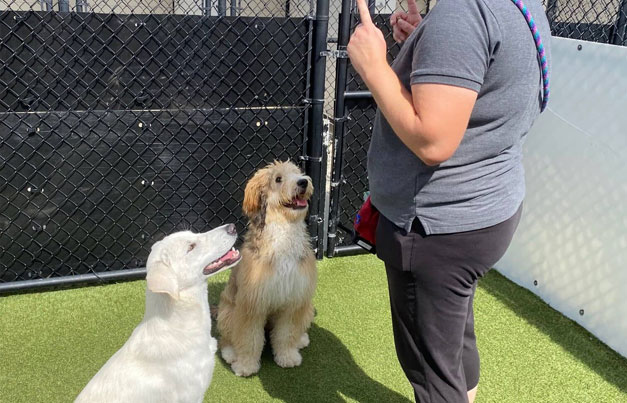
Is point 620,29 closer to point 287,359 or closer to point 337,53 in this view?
point 337,53

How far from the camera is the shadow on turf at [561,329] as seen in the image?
3068mm

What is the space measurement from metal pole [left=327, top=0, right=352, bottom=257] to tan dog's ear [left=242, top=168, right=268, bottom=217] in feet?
4.13

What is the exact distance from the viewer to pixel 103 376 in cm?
206

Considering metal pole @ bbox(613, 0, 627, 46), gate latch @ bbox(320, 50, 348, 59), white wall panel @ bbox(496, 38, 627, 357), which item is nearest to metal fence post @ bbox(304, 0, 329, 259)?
gate latch @ bbox(320, 50, 348, 59)

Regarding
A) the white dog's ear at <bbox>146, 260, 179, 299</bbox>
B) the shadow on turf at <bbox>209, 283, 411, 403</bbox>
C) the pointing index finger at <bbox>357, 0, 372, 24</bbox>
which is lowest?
the shadow on turf at <bbox>209, 283, 411, 403</bbox>

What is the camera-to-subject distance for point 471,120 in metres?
1.48

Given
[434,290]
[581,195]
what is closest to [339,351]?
[434,290]

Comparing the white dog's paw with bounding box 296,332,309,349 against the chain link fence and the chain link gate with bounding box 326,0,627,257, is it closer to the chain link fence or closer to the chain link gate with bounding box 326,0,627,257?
the chain link fence

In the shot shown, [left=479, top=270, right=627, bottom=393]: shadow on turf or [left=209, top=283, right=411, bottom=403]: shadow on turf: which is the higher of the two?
[left=479, top=270, right=627, bottom=393]: shadow on turf

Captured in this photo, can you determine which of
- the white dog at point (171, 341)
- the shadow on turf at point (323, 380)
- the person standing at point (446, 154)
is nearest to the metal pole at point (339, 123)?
the shadow on turf at point (323, 380)

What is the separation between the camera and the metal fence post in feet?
12.2

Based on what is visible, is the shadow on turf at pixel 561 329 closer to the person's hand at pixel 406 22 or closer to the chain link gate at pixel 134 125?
the chain link gate at pixel 134 125

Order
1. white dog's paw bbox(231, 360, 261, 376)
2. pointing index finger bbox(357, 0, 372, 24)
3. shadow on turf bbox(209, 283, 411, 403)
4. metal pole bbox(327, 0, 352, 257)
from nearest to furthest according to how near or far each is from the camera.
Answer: pointing index finger bbox(357, 0, 372, 24), shadow on turf bbox(209, 283, 411, 403), white dog's paw bbox(231, 360, 261, 376), metal pole bbox(327, 0, 352, 257)

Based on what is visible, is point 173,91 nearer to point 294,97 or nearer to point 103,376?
point 294,97
